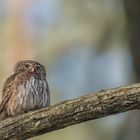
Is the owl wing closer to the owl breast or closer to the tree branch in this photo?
the owl breast

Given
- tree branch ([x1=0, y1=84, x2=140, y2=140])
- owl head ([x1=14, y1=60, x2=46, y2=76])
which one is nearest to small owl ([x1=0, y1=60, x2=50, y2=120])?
owl head ([x1=14, y1=60, x2=46, y2=76])

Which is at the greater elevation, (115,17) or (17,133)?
(115,17)

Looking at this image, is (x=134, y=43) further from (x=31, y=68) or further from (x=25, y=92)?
(x=25, y=92)

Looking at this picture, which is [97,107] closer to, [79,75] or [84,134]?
[84,134]

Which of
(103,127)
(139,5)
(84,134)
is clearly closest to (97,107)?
(139,5)

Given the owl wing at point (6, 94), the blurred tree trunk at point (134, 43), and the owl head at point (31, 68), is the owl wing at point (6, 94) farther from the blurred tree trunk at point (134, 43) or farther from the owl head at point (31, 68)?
the blurred tree trunk at point (134, 43)

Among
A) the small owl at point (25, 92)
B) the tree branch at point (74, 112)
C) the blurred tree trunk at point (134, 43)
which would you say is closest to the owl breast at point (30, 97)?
the small owl at point (25, 92)
